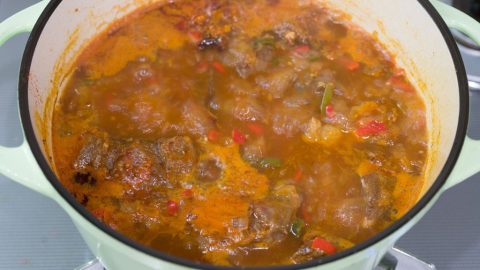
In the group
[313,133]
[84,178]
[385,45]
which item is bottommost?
[84,178]

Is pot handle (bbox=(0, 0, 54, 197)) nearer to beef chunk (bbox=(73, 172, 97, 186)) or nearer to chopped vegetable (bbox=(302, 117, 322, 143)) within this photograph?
beef chunk (bbox=(73, 172, 97, 186))

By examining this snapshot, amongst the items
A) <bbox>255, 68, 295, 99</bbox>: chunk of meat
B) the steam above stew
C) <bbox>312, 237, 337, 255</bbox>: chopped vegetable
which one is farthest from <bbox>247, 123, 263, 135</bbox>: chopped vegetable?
<bbox>312, 237, 337, 255</bbox>: chopped vegetable

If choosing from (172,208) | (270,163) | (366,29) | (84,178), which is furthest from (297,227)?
(366,29)

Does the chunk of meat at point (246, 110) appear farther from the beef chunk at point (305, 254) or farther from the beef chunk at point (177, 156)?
the beef chunk at point (305, 254)

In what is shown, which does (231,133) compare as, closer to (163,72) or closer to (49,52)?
(163,72)

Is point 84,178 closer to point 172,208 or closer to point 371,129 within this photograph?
point 172,208

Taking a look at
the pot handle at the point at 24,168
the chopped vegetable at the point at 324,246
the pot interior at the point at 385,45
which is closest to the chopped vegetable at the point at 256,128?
the chopped vegetable at the point at 324,246
